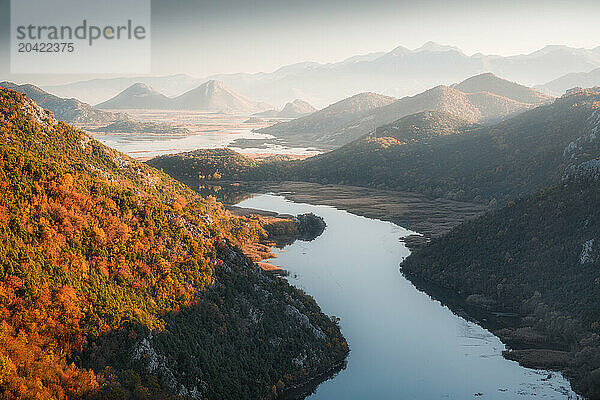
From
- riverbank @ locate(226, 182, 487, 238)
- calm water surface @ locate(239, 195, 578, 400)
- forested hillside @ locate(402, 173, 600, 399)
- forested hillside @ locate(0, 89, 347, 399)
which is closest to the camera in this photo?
forested hillside @ locate(0, 89, 347, 399)

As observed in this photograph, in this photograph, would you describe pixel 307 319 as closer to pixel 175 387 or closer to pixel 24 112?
pixel 175 387

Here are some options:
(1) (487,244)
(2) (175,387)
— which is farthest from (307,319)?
(1) (487,244)

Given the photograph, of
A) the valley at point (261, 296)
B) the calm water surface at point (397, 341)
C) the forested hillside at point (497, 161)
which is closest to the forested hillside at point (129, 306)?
the valley at point (261, 296)

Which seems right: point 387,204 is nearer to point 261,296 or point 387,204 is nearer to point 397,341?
point 397,341

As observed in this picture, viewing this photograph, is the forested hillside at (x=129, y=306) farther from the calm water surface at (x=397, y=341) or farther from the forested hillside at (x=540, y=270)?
the forested hillside at (x=540, y=270)

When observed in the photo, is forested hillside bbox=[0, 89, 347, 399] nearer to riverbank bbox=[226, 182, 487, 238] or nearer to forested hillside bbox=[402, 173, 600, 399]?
forested hillside bbox=[402, 173, 600, 399]

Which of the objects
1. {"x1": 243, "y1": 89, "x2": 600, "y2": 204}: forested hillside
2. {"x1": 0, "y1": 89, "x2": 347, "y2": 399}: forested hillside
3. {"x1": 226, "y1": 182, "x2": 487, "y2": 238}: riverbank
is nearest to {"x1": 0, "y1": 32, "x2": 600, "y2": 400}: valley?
{"x1": 0, "y1": 89, "x2": 347, "y2": 399}: forested hillside
